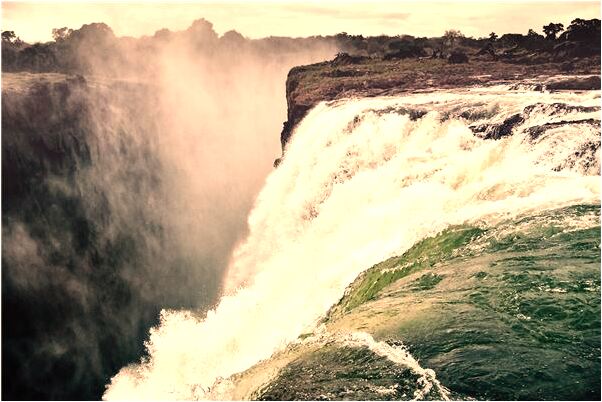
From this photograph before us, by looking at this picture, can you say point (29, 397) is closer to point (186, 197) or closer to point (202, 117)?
point (186, 197)

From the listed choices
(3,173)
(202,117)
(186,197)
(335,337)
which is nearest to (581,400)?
(335,337)

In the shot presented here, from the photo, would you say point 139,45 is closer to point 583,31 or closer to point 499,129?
point 583,31

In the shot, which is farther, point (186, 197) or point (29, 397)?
point (186, 197)

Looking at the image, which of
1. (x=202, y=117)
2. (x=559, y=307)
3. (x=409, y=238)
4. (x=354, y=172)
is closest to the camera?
(x=559, y=307)

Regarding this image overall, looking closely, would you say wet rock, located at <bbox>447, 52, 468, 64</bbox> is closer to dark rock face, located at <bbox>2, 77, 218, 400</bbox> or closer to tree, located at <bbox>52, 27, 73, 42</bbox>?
dark rock face, located at <bbox>2, 77, 218, 400</bbox>

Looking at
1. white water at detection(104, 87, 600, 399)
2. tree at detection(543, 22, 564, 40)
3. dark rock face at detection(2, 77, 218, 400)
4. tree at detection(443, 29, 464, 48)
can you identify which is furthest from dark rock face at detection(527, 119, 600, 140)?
tree at detection(443, 29, 464, 48)

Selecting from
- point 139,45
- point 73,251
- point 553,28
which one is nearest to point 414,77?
point 553,28
